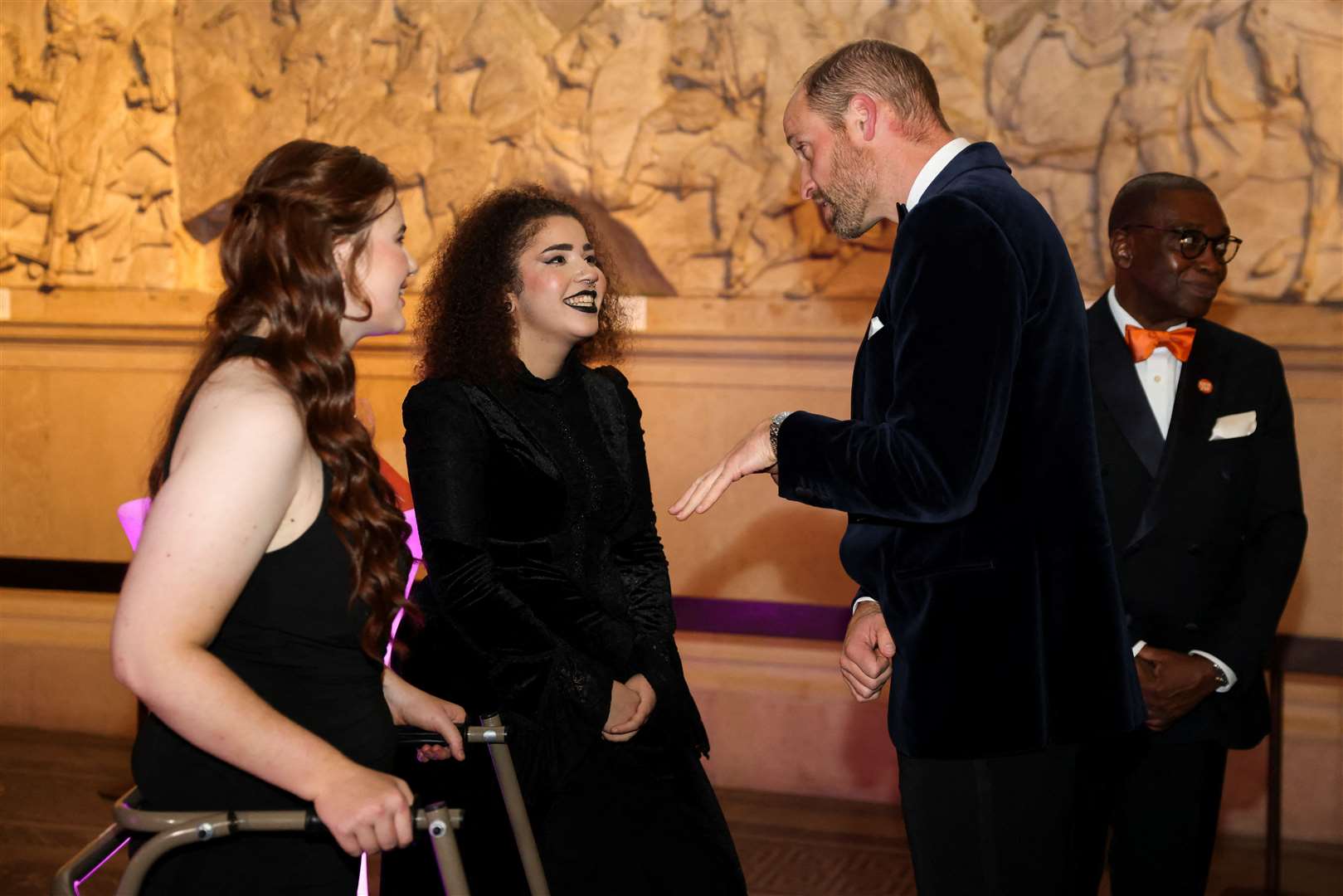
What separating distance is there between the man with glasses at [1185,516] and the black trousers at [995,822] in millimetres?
843

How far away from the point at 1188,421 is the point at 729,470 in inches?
56.2

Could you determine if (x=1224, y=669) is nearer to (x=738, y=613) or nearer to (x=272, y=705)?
(x=272, y=705)

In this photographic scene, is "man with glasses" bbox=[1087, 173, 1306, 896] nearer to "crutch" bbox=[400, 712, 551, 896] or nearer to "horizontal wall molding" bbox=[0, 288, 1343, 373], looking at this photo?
"crutch" bbox=[400, 712, 551, 896]

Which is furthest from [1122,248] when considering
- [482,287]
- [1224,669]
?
[482,287]

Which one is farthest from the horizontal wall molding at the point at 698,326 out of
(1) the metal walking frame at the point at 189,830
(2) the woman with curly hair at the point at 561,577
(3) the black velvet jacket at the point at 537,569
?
(1) the metal walking frame at the point at 189,830

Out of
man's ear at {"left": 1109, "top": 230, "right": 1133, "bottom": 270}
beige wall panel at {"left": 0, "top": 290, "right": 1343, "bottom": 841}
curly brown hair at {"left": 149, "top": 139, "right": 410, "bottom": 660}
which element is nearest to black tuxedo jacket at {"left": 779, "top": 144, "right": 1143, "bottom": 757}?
curly brown hair at {"left": 149, "top": 139, "right": 410, "bottom": 660}

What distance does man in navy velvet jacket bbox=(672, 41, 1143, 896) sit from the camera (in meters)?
1.92

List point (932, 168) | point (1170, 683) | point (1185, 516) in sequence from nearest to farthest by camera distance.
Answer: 1. point (932, 168)
2. point (1170, 683)
3. point (1185, 516)

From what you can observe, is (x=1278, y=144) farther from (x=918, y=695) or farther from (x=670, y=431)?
(x=918, y=695)

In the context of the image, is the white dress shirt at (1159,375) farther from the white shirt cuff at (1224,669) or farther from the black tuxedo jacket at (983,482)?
the black tuxedo jacket at (983,482)

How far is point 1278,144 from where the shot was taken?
459cm

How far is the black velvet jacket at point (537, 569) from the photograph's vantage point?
8.93 ft

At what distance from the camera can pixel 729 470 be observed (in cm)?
214

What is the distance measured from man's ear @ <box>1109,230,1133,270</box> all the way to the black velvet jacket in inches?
54.5
